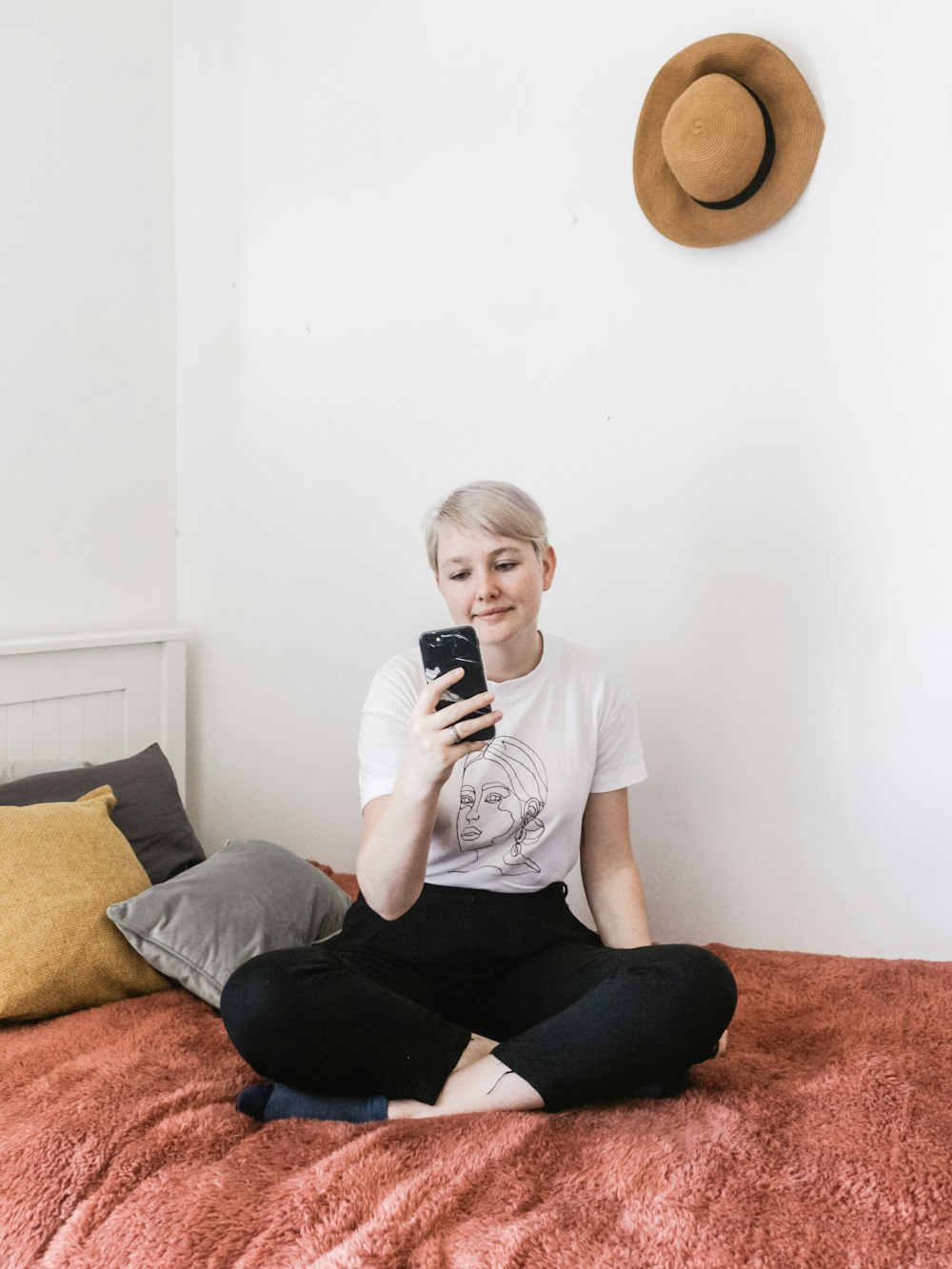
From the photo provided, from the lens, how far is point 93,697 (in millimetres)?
2150

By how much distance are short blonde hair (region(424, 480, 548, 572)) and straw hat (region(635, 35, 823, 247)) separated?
2.34ft

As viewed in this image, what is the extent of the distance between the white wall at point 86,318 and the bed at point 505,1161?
109 cm

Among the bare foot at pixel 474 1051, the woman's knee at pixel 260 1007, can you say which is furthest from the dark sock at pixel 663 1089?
the woman's knee at pixel 260 1007

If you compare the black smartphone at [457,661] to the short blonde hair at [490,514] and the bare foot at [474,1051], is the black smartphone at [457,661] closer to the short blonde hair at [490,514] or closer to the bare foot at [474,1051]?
the short blonde hair at [490,514]

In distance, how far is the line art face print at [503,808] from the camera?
1378 mm

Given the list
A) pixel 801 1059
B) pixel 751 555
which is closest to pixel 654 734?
pixel 751 555

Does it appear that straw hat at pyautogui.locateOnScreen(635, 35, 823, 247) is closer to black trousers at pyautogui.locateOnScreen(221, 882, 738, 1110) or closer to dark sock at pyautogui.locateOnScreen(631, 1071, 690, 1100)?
black trousers at pyautogui.locateOnScreen(221, 882, 738, 1110)

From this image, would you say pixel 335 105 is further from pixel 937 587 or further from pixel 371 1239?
pixel 371 1239

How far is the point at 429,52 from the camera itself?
2.09m


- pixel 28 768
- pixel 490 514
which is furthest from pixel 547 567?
pixel 28 768

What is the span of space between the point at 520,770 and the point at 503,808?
0.06 meters

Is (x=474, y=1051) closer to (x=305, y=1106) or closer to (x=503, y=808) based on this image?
(x=305, y=1106)

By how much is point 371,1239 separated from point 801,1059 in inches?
24.5

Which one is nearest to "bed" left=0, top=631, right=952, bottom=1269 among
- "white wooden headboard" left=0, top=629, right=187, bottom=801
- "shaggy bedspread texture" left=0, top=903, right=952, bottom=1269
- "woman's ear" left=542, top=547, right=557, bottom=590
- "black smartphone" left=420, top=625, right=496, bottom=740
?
"shaggy bedspread texture" left=0, top=903, right=952, bottom=1269
